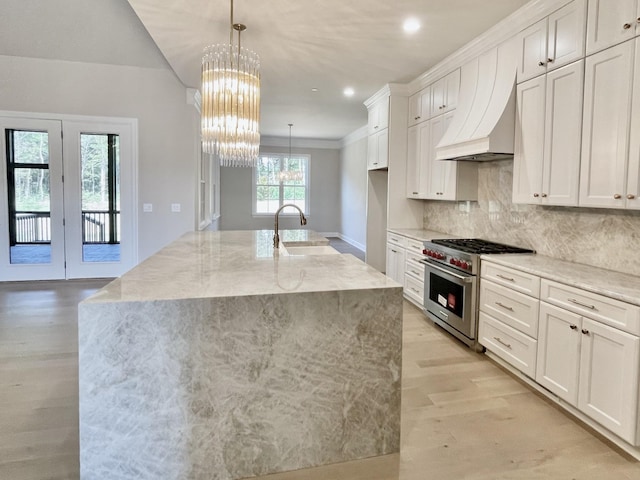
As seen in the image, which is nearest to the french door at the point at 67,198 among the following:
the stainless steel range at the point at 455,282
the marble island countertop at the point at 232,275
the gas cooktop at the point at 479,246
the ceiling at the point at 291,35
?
the ceiling at the point at 291,35

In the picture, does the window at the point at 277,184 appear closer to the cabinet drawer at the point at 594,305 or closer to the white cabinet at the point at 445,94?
the white cabinet at the point at 445,94

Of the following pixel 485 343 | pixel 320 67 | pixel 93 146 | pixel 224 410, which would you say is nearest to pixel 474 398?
pixel 485 343

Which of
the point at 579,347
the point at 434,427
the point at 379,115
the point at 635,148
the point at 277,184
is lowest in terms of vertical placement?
the point at 434,427

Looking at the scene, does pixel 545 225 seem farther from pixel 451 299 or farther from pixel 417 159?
pixel 417 159

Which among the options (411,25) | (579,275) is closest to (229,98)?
(411,25)

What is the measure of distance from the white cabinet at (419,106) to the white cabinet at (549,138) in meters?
1.67

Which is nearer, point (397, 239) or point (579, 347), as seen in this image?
point (579, 347)

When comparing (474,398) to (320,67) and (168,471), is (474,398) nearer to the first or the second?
(168,471)

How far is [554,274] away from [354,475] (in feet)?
5.78

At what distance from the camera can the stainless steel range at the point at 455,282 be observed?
337 cm

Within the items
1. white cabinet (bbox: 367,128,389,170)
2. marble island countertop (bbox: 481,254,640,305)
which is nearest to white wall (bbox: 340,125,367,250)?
white cabinet (bbox: 367,128,389,170)

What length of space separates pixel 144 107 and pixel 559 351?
5.82 meters

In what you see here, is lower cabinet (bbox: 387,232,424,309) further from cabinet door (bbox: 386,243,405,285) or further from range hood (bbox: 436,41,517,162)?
range hood (bbox: 436,41,517,162)

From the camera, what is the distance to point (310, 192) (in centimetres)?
1138
